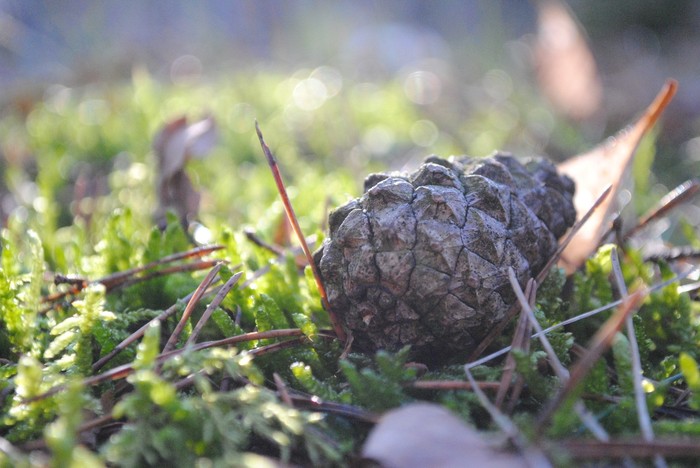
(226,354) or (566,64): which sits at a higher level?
(566,64)

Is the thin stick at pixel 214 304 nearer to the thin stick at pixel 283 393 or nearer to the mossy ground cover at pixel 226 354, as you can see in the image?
the mossy ground cover at pixel 226 354

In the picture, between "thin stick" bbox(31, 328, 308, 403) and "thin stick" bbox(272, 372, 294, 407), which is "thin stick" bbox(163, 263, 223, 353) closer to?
"thin stick" bbox(31, 328, 308, 403)

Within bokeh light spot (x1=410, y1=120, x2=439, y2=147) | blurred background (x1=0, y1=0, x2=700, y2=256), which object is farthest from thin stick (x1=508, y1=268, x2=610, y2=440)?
bokeh light spot (x1=410, y1=120, x2=439, y2=147)

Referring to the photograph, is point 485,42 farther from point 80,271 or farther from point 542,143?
point 80,271

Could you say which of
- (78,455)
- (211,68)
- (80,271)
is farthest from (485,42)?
(78,455)

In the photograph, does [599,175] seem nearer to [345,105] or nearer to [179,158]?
[179,158]

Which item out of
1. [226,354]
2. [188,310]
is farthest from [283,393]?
[188,310]
